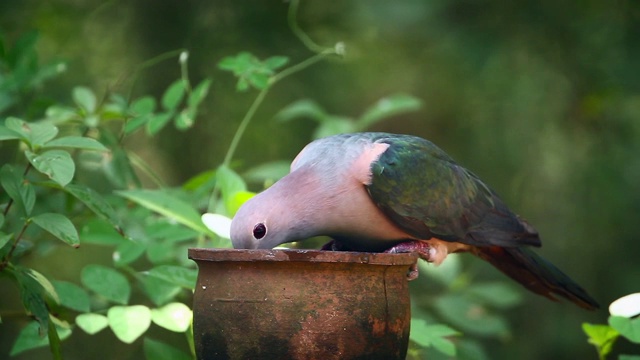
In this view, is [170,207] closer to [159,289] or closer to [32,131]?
[159,289]

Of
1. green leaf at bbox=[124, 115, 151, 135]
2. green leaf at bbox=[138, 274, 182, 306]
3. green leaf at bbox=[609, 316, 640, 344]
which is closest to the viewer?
green leaf at bbox=[609, 316, 640, 344]

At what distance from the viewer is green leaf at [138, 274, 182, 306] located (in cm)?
339

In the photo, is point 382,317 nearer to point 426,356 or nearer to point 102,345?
point 426,356

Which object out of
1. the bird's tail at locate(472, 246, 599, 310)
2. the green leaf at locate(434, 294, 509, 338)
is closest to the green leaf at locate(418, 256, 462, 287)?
the green leaf at locate(434, 294, 509, 338)

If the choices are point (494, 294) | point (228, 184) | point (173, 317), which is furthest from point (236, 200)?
point (494, 294)

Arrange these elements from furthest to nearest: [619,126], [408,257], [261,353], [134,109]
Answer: [619,126], [134,109], [408,257], [261,353]

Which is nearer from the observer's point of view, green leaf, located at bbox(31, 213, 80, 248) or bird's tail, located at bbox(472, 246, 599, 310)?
green leaf, located at bbox(31, 213, 80, 248)

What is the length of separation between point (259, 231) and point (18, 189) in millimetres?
806

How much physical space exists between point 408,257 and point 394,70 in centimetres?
376

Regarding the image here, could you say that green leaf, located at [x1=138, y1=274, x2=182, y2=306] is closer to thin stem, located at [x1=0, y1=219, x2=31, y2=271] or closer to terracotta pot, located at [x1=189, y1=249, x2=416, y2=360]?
thin stem, located at [x1=0, y1=219, x2=31, y2=271]

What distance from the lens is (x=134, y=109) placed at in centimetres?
404

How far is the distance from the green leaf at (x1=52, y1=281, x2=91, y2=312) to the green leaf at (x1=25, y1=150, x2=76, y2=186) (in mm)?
645

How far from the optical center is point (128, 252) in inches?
140

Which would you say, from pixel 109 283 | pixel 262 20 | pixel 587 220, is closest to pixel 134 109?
pixel 109 283
